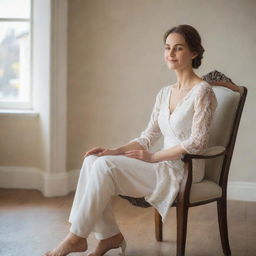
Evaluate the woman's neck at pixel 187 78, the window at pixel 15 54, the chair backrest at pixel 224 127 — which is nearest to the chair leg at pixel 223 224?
the chair backrest at pixel 224 127

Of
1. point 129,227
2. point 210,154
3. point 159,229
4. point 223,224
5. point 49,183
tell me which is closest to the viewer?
point 210,154

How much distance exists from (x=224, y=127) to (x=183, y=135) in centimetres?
28

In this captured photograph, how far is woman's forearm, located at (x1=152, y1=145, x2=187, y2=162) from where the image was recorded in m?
2.47

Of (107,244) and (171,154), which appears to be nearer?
(171,154)

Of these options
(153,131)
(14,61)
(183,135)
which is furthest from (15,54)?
(183,135)

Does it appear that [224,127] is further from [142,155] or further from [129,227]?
[129,227]

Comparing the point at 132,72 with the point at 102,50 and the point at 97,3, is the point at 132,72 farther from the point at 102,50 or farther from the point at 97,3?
the point at 97,3

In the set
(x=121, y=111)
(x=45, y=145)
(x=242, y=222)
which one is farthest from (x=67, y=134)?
(x=242, y=222)

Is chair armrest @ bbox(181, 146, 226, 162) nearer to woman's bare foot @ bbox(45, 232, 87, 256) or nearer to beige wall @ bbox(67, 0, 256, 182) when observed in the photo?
woman's bare foot @ bbox(45, 232, 87, 256)

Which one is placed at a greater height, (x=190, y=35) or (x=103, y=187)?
(x=190, y=35)

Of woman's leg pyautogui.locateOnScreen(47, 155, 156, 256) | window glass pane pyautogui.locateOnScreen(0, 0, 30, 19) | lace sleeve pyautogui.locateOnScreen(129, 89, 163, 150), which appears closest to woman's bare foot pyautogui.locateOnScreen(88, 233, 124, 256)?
woman's leg pyautogui.locateOnScreen(47, 155, 156, 256)

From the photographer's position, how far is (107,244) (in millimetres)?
2590

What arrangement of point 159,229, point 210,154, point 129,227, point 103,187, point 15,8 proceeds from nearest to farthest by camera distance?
point 103,187
point 210,154
point 159,229
point 129,227
point 15,8

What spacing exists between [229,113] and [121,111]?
1468mm
